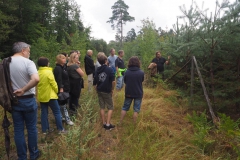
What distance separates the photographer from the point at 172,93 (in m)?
6.86

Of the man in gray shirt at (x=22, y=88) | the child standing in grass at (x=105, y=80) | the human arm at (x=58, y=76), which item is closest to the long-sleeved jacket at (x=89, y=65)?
the child standing in grass at (x=105, y=80)

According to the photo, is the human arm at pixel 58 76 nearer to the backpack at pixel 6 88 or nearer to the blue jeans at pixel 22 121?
the blue jeans at pixel 22 121

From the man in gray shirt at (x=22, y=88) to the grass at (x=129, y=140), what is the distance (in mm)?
431

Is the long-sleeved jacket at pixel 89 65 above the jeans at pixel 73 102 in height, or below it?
above

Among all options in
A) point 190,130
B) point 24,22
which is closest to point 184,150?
point 190,130

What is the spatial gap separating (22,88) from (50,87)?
1.09m

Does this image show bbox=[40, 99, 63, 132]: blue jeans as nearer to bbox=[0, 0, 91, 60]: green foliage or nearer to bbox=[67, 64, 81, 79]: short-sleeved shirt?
bbox=[67, 64, 81, 79]: short-sleeved shirt

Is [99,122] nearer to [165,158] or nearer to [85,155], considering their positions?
[85,155]

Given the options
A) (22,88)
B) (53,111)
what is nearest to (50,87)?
(53,111)

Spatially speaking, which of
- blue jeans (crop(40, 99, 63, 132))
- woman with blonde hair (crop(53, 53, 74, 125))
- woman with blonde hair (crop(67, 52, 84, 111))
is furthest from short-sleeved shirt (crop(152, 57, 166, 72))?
blue jeans (crop(40, 99, 63, 132))

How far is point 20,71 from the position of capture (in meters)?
2.76

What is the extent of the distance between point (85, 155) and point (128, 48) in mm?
17754

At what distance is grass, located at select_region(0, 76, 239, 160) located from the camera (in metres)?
2.73

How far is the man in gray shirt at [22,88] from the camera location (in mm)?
2750
